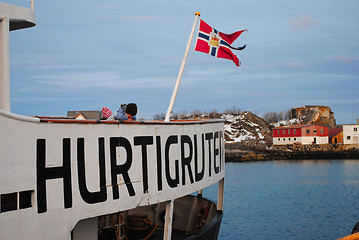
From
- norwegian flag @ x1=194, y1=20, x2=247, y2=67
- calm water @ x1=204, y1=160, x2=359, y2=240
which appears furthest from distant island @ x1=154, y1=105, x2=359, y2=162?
norwegian flag @ x1=194, y1=20, x2=247, y2=67

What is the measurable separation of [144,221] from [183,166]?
10.3 ft

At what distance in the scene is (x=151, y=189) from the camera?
7.36 m

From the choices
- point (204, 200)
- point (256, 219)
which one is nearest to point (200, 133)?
point (204, 200)

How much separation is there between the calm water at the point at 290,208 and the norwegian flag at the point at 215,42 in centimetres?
1507

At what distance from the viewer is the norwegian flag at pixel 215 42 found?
10.1m

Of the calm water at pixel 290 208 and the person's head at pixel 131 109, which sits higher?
the person's head at pixel 131 109

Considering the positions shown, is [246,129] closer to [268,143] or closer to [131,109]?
[268,143]

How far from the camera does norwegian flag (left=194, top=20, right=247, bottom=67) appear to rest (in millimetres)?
10070

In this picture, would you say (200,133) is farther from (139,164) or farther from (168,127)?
(139,164)

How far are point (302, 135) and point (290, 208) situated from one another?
234 ft

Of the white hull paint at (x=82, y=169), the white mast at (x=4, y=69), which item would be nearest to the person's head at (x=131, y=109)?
the white hull paint at (x=82, y=169)

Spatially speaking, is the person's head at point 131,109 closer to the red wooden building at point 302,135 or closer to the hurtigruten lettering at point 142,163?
the hurtigruten lettering at point 142,163

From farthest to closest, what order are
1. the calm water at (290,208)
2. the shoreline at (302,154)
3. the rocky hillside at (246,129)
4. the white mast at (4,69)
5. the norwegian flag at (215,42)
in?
the rocky hillside at (246,129) → the shoreline at (302,154) → the calm water at (290,208) → the norwegian flag at (215,42) → the white mast at (4,69)

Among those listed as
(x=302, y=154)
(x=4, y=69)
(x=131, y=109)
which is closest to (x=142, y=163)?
(x=131, y=109)
